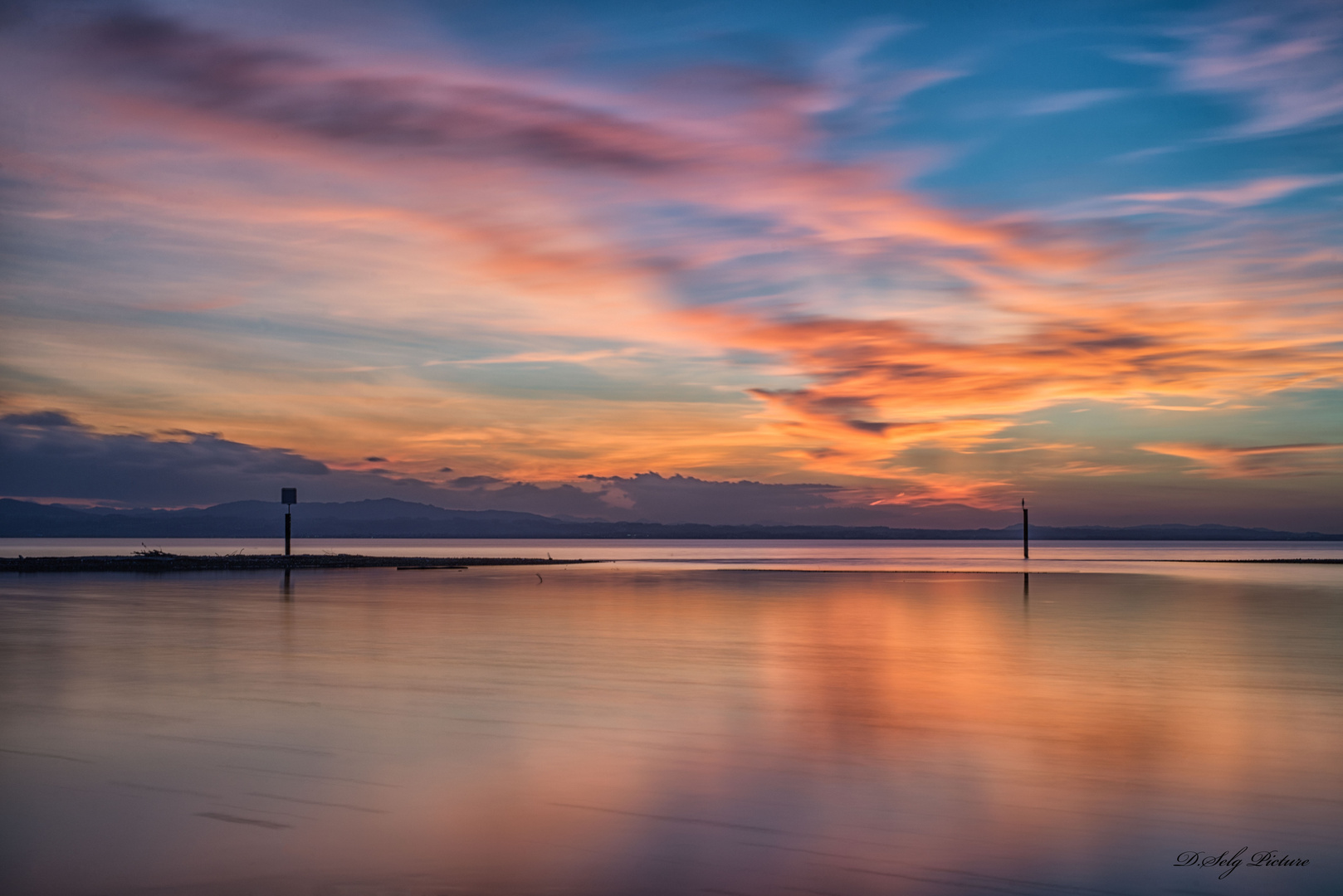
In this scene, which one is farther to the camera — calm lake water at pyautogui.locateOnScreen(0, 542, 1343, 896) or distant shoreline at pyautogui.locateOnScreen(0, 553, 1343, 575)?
distant shoreline at pyautogui.locateOnScreen(0, 553, 1343, 575)

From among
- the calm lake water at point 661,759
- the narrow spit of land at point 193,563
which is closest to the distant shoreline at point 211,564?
the narrow spit of land at point 193,563

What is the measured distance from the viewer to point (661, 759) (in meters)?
12.7

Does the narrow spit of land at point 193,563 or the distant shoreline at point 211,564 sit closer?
the narrow spit of land at point 193,563

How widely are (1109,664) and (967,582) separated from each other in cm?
3695

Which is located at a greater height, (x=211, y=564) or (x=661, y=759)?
(x=211, y=564)

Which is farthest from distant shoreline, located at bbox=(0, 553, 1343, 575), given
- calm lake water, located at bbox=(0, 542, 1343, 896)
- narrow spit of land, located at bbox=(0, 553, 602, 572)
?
calm lake water, located at bbox=(0, 542, 1343, 896)

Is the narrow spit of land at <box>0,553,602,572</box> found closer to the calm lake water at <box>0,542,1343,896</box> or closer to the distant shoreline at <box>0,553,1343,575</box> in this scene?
the distant shoreline at <box>0,553,1343,575</box>

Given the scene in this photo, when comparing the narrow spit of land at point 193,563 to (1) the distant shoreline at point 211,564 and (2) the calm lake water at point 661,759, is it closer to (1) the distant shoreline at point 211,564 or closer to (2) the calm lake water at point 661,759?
(1) the distant shoreline at point 211,564

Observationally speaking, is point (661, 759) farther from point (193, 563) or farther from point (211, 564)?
point (193, 563)

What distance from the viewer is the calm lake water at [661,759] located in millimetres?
8430

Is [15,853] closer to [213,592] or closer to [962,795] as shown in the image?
[962,795]

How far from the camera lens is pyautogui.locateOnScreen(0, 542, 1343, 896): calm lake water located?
8.43 metres

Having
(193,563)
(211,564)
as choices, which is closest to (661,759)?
(211,564)

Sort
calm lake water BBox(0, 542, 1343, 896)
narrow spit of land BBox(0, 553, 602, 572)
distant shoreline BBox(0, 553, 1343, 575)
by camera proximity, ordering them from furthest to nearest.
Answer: distant shoreline BBox(0, 553, 1343, 575) < narrow spit of land BBox(0, 553, 602, 572) < calm lake water BBox(0, 542, 1343, 896)
